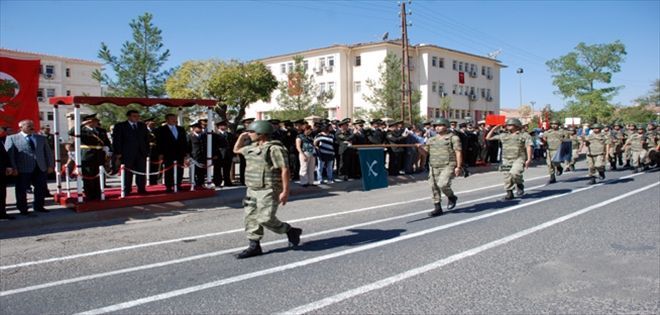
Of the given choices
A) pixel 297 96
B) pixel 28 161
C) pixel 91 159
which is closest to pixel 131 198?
pixel 91 159

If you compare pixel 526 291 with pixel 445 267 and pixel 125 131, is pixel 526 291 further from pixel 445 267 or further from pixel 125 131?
pixel 125 131

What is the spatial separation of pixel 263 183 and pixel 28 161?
19.2 feet

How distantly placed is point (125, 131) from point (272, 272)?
21.8 ft

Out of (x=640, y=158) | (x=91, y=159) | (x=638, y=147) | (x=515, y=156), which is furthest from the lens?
(x=638, y=147)

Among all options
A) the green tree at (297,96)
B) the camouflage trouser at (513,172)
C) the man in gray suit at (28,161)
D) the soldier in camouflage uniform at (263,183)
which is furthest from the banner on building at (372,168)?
the green tree at (297,96)

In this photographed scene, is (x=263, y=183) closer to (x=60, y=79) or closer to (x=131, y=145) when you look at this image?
(x=131, y=145)

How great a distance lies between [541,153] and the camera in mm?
27297

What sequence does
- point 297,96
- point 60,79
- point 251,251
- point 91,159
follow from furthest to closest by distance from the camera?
point 60,79, point 297,96, point 91,159, point 251,251

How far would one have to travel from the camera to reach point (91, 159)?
10492 millimetres

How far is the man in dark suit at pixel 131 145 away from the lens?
10.7 m

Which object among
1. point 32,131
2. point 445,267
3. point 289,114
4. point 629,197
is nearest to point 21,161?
point 32,131

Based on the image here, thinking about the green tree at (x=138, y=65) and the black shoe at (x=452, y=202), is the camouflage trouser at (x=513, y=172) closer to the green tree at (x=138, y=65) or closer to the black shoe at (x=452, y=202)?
the black shoe at (x=452, y=202)

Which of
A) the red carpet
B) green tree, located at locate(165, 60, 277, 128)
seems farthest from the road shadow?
green tree, located at locate(165, 60, 277, 128)

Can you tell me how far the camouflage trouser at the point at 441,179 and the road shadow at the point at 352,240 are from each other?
6.37ft
